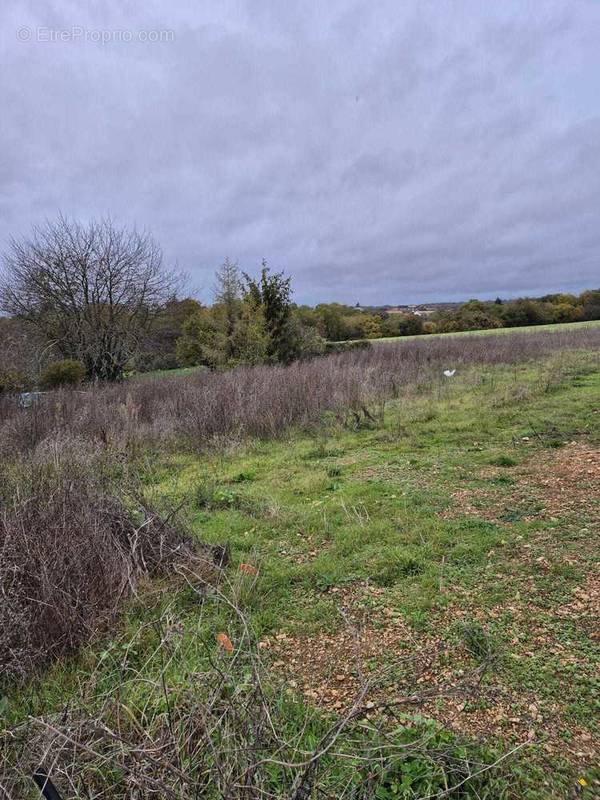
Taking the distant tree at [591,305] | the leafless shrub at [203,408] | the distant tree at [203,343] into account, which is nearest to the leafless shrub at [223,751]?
the leafless shrub at [203,408]

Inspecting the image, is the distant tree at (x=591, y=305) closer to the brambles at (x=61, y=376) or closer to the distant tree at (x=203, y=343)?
the distant tree at (x=203, y=343)

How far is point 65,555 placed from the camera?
287 cm

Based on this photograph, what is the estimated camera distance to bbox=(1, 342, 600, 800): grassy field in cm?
196

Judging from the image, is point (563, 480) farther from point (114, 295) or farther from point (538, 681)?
point (114, 295)

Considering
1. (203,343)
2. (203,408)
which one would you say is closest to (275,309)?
(203,343)

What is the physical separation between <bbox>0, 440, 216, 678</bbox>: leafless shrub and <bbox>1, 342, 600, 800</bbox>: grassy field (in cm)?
17

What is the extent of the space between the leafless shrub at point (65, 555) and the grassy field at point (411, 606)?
166mm

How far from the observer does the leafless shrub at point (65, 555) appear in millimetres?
2461

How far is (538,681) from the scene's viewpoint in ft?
7.21

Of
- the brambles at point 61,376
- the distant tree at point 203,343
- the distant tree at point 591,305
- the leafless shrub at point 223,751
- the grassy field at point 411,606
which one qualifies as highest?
the distant tree at point 591,305

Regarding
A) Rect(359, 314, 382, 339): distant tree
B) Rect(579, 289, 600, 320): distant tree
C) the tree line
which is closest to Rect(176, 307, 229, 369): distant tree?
the tree line

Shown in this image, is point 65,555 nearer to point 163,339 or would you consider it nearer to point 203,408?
point 203,408

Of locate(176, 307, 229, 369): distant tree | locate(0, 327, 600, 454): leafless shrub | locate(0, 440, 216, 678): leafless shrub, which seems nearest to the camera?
locate(0, 440, 216, 678): leafless shrub

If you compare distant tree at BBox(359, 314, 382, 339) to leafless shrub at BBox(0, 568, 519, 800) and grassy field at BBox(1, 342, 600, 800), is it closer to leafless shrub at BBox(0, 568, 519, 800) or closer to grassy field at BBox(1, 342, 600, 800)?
grassy field at BBox(1, 342, 600, 800)
